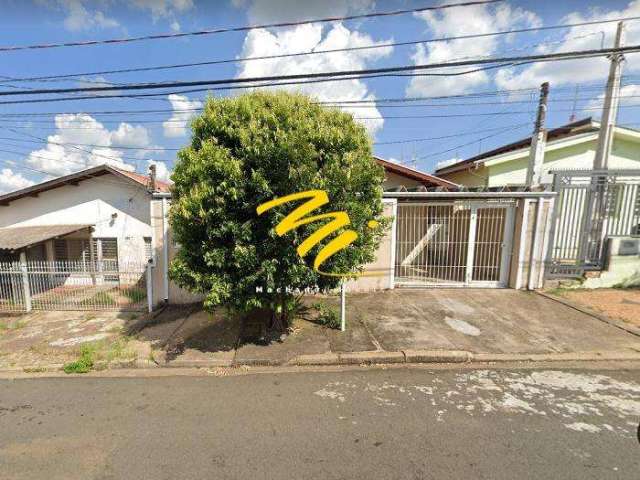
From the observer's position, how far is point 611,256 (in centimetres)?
716

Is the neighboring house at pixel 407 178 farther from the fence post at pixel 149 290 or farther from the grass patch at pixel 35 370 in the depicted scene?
the grass patch at pixel 35 370

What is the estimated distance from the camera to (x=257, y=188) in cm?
361

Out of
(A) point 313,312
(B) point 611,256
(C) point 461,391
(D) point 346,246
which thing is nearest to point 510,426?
(C) point 461,391

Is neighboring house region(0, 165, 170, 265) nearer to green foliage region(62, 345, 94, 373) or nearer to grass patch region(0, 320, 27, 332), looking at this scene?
grass patch region(0, 320, 27, 332)

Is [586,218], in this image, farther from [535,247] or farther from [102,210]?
[102,210]

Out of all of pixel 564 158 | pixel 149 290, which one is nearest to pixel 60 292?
pixel 149 290

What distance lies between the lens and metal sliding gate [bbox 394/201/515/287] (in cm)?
739

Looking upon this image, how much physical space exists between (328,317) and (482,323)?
2844 millimetres

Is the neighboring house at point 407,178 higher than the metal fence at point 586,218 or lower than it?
higher

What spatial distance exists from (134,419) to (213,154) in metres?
3.11

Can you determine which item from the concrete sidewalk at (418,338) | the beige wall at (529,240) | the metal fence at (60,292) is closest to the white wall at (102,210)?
the metal fence at (60,292)

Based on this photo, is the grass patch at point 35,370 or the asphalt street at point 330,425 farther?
the grass patch at point 35,370

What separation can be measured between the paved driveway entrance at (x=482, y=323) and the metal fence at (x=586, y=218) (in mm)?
1689

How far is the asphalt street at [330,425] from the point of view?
229 cm
